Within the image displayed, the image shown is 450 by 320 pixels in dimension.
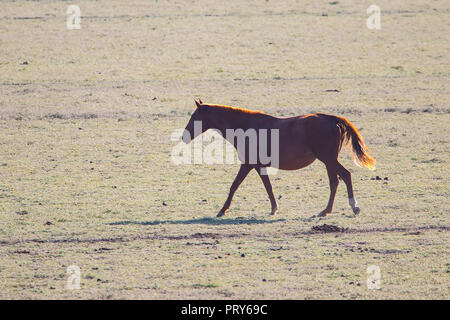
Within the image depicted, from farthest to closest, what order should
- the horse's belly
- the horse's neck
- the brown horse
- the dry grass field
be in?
the horse's neck < the horse's belly < the brown horse < the dry grass field

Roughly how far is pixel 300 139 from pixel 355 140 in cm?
87

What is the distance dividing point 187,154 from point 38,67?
10.7 m

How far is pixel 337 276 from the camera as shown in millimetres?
9297

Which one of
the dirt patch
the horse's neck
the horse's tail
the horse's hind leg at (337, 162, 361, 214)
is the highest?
the horse's neck

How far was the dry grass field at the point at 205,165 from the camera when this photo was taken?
957cm

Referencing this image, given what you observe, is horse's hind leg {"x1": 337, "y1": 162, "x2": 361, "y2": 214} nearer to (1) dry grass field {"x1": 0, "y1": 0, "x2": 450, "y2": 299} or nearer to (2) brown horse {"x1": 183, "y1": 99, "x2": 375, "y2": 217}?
(2) brown horse {"x1": 183, "y1": 99, "x2": 375, "y2": 217}

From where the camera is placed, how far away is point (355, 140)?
12.0m

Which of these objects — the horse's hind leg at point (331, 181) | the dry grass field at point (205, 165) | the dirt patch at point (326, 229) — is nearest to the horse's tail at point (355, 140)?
the horse's hind leg at point (331, 181)

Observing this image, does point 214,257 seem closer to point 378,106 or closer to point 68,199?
point 68,199

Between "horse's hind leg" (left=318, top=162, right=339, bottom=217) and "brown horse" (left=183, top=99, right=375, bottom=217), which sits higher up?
"brown horse" (left=183, top=99, right=375, bottom=217)

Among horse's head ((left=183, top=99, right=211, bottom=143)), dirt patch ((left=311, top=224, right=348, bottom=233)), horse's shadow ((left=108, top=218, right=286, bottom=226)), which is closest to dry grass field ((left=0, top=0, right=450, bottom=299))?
horse's shadow ((left=108, top=218, right=286, bottom=226))

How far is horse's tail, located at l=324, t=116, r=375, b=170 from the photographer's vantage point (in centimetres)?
1190

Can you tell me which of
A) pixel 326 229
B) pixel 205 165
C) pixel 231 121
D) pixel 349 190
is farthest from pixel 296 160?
pixel 205 165

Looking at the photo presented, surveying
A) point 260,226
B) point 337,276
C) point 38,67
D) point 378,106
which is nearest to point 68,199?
point 260,226
